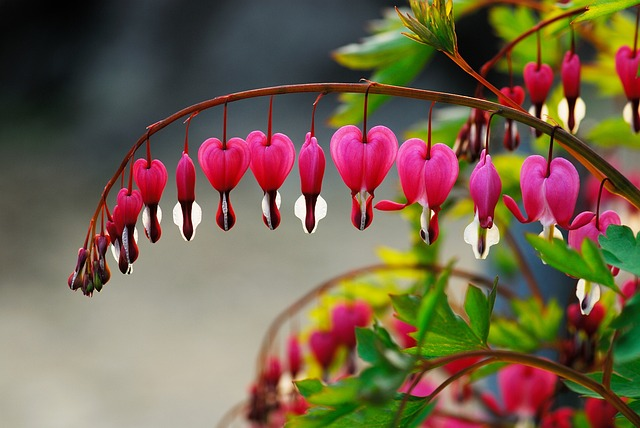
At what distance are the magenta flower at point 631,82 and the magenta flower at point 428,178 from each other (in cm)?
21

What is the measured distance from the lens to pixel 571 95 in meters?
0.84

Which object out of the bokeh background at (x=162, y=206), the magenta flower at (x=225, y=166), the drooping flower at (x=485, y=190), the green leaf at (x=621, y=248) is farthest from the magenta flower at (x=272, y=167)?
the bokeh background at (x=162, y=206)

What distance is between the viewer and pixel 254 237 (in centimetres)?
518

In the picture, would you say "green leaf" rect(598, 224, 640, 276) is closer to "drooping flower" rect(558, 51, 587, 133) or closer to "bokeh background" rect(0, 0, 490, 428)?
"drooping flower" rect(558, 51, 587, 133)

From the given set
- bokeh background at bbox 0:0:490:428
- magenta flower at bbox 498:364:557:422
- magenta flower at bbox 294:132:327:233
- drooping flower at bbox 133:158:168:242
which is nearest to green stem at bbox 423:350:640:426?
magenta flower at bbox 294:132:327:233

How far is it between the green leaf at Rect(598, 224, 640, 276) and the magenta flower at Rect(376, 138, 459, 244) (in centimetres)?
14

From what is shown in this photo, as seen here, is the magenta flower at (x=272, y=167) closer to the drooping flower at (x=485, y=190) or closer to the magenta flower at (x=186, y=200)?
the magenta flower at (x=186, y=200)

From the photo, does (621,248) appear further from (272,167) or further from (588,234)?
(272,167)

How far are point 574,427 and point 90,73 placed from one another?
5613 millimetres

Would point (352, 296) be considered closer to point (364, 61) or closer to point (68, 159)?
point (364, 61)

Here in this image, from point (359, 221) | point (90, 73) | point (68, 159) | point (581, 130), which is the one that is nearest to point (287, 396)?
point (359, 221)

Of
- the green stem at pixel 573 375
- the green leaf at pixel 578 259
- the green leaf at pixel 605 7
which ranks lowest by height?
the green stem at pixel 573 375

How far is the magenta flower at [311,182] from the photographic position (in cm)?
69

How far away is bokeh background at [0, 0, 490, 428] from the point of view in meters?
3.90
